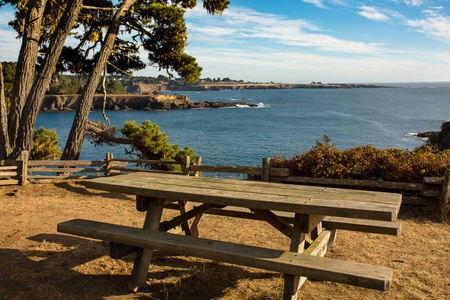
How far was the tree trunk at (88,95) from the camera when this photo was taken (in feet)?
40.8

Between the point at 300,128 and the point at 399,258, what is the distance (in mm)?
50039

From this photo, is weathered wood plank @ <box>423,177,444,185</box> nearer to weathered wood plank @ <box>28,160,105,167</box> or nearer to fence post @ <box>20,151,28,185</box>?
weathered wood plank @ <box>28,160,105,167</box>

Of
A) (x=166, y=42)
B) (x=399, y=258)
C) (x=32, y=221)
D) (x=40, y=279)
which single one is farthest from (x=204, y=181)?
(x=166, y=42)

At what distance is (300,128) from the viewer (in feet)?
177

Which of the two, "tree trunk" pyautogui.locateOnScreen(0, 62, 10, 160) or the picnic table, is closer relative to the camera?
the picnic table

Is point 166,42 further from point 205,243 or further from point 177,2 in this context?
point 205,243

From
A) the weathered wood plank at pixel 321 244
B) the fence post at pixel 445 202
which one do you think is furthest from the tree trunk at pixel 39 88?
the fence post at pixel 445 202

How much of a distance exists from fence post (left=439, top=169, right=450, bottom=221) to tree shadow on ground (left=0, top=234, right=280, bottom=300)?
4.34m

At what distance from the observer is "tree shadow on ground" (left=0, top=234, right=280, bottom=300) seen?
3664 millimetres

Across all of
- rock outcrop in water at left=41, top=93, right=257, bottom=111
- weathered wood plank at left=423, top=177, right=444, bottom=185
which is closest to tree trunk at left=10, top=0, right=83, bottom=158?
weathered wood plank at left=423, top=177, right=444, bottom=185

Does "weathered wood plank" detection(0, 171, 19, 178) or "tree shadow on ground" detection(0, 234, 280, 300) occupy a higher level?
"tree shadow on ground" detection(0, 234, 280, 300)

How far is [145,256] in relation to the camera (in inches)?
150

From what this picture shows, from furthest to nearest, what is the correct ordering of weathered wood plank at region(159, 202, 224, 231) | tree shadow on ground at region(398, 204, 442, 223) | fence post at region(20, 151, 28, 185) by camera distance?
1. fence post at region(20, 151, 28, 185)
2. tree shadow on ground at region(398, 204, 442, 223)
3. weathered wood plank at region(159, 202, 224, 231)

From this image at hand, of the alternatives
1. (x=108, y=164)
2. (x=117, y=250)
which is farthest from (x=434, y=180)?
(x=108, y=164)
